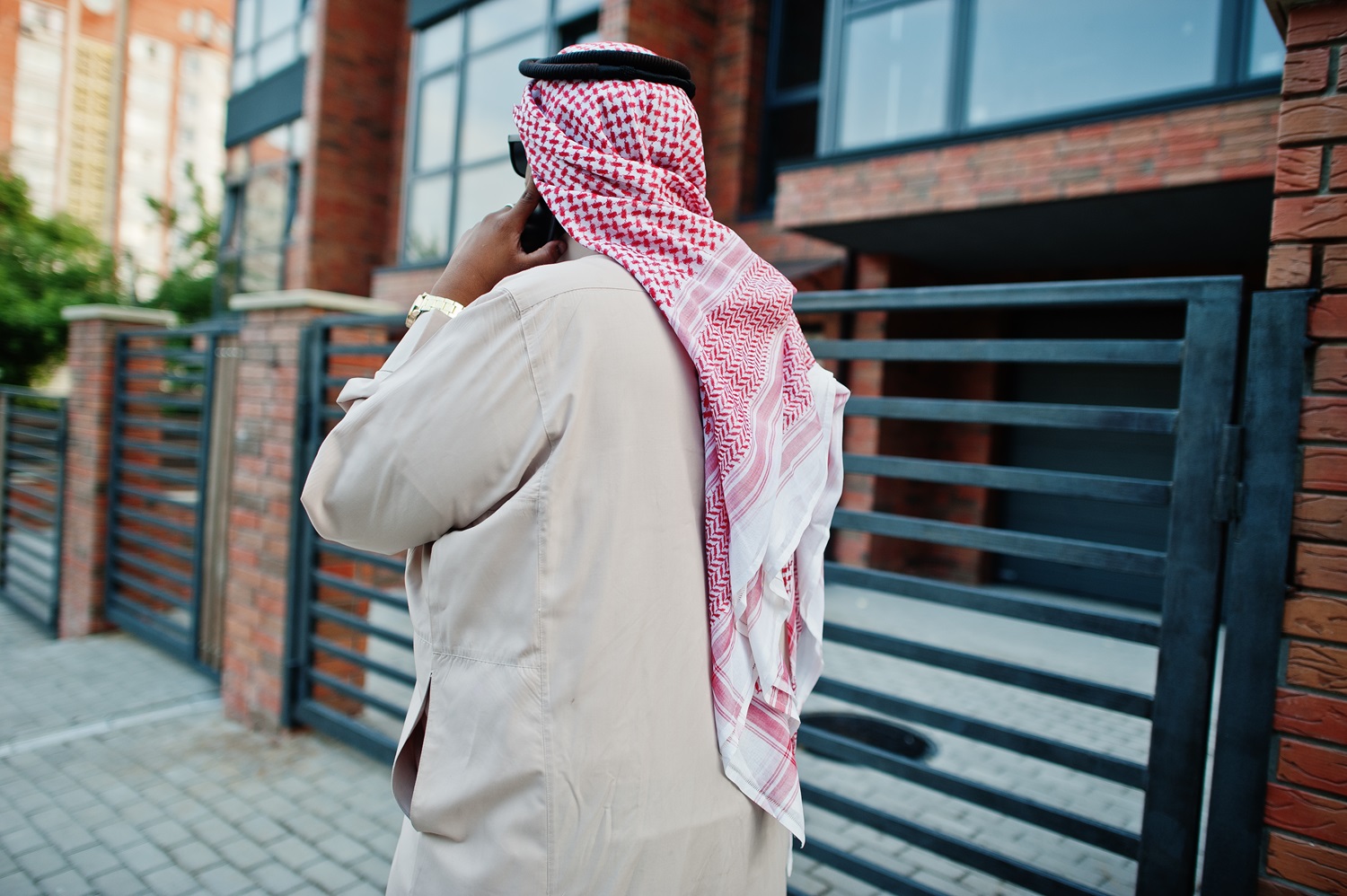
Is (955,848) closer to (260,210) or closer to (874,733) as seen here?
(874,733)

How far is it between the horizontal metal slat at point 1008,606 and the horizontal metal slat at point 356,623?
7.54 ft

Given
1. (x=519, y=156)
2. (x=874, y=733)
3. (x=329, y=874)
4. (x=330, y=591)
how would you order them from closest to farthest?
(x=519, y=156) → (x=329, y=874) → (x=330, y=591) → (x=874, y=733)

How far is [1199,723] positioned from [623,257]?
1.79m

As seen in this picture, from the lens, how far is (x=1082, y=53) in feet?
23.6

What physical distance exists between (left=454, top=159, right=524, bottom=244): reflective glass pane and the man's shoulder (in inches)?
416

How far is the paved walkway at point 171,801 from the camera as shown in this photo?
3.07 m

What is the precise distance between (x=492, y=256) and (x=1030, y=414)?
156cm

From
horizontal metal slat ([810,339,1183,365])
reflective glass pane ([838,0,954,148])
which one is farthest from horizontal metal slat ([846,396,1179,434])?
reflective glass pane ([838,0,954,148])

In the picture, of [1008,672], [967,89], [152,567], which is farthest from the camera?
[967,89]

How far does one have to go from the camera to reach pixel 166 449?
226 inches

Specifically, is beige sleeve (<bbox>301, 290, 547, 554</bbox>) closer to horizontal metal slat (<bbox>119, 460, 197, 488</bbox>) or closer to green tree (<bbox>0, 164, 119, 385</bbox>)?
horizontal metal slat (<bbox>119, 460, 197, 488</bbox>)

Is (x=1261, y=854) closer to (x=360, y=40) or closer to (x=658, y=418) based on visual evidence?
(x=658, y=418)

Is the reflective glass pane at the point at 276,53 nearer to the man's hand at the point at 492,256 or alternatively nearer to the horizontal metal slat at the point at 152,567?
the horizontal metal slat at the point at 152,567

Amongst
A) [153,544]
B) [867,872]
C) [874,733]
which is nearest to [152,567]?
[153,544]
